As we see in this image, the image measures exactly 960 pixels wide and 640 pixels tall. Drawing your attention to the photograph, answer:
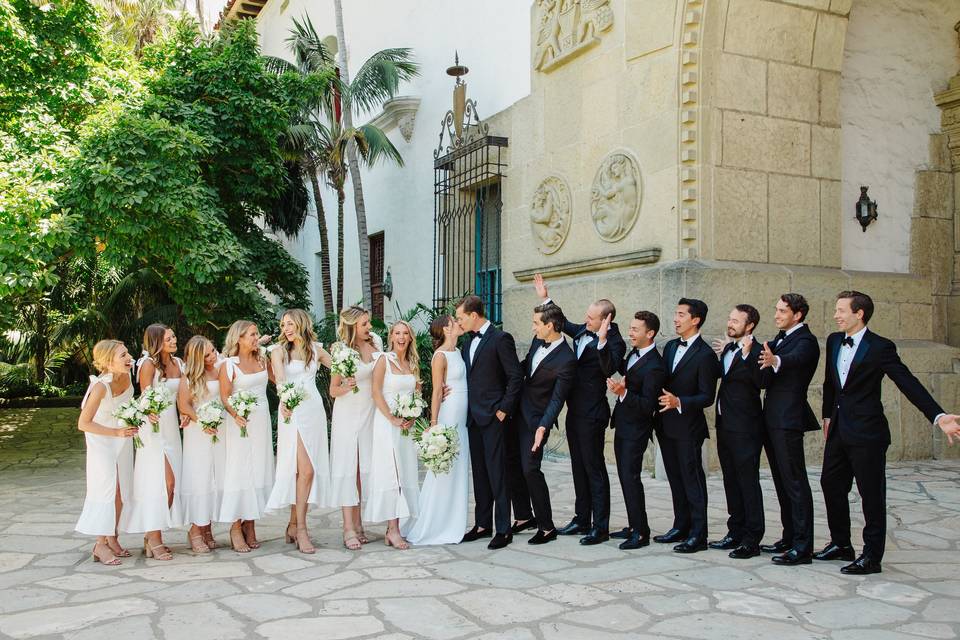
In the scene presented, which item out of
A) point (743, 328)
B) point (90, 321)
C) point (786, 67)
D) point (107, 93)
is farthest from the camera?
point (90, 321)

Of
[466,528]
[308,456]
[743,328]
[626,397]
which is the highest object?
[743,328]

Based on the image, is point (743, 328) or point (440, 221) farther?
point (440, 221)

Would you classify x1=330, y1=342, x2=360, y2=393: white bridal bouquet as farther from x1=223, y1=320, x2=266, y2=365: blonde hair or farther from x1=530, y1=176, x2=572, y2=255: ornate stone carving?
x1=530, y1=176, x2=572, y2=255: ornate stone carving

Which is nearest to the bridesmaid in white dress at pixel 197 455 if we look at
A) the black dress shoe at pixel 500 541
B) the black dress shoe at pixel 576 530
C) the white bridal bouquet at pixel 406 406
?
the white bridal bouquet at pixel 406 406

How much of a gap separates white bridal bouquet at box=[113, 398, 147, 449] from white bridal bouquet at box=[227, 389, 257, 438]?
60 cm

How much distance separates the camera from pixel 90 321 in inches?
699

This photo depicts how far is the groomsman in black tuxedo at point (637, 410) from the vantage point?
6.08 meters

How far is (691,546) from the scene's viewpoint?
233 inches

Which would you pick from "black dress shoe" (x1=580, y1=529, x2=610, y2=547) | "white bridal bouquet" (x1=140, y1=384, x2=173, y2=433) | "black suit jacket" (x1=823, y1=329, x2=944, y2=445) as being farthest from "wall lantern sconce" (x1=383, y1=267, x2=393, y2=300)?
"black suit jacket" (x1=823, y1=329, x2=944, y2=445)

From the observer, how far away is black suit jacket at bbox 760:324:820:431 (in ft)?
18.2

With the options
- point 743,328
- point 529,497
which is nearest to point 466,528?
point 529,497

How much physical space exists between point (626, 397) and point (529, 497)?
1.24 m

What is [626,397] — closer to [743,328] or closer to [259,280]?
[743,328]

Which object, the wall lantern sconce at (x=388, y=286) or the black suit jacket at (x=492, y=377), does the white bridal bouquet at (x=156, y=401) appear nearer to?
the black suit jacket at (x=492, y=377)
